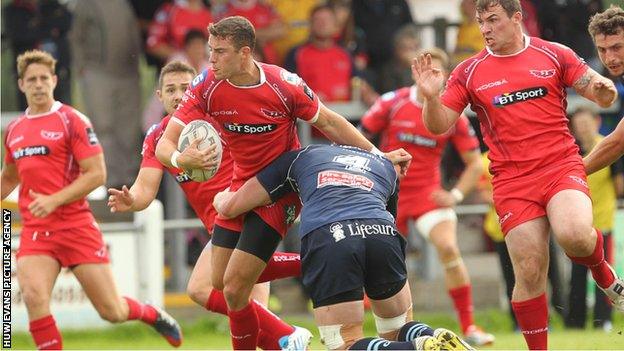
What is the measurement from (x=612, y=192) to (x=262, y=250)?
6.40 metres

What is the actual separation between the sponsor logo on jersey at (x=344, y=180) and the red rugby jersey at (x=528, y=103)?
4.30ft

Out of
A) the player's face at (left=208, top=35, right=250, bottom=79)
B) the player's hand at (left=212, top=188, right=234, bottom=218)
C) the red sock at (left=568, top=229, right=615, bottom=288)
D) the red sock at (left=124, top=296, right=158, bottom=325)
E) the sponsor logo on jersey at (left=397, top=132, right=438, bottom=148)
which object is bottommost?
the red sock at (left=124, top=296, right=158, bottom=325)

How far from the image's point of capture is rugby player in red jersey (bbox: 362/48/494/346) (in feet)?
44.4

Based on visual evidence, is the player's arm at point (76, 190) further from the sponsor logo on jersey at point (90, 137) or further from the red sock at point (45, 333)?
the red sock at point (45, 333)

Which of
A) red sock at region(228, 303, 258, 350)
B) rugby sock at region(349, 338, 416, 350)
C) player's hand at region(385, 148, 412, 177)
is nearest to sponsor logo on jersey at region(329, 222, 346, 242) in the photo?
rugby sock at region(349, 338, 416, 350)

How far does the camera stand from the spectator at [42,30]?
1517cm

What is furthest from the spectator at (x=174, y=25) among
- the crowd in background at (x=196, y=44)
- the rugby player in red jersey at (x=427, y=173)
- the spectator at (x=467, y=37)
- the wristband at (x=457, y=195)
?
the wristband at (x=457, y=195)

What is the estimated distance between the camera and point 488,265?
653 inches

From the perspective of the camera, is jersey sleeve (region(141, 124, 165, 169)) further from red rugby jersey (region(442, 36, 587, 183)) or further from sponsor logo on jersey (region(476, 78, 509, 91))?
sponsor logo on jersey (region(476, 78, 509, 91))

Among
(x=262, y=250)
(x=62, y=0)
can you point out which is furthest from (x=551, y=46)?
(x=62, y=0)

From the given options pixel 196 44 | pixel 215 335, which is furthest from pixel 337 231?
pixel 196 44

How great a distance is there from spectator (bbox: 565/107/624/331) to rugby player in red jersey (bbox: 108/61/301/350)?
518 cm

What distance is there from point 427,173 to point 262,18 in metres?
3.12

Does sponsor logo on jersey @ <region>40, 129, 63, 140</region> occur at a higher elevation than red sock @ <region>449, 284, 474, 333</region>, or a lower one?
higher
